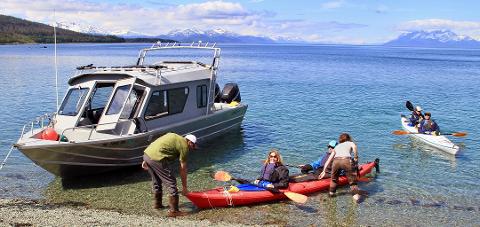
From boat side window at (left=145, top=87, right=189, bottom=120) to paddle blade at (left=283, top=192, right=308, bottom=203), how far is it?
19.0 ft

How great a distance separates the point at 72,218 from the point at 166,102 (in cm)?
671

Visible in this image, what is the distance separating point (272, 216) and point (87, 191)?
5.66m

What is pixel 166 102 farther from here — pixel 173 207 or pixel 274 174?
pixel 173 207

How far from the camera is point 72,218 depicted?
11.6 metres

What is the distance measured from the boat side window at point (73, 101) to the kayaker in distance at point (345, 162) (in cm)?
829

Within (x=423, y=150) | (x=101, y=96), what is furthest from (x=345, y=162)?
(x=423, y=150)

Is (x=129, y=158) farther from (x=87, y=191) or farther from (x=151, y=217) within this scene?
(x=151, y=217)

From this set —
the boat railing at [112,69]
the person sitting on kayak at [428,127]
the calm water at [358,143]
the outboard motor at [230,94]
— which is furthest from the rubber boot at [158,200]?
the person sitting on kayak at [428,127]

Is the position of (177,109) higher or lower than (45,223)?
higher

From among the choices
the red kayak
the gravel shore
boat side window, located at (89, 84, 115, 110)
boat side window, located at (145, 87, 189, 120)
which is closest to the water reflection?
the red kayak

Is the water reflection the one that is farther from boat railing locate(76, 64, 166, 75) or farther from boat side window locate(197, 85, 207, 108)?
boat railing locate(76, 64, 166, 75)

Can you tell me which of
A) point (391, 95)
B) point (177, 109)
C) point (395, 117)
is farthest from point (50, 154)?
point (391, 95)

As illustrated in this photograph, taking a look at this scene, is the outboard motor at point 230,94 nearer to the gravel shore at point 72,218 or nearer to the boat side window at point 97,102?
the boat side window at point 97,102

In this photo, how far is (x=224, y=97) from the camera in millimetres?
24469
